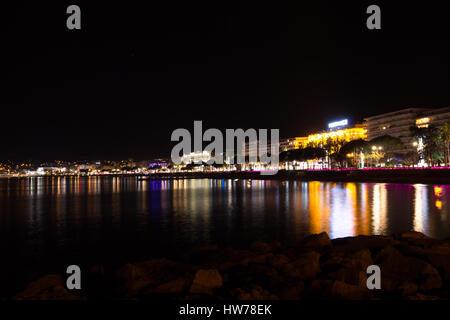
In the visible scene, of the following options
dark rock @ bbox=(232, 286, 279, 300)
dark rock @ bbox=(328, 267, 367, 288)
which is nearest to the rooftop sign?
dark rock @ bbox=(328, 267, 367, 288)

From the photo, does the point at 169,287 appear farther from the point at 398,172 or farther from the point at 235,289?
the point at 398,172

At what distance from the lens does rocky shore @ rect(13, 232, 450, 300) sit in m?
7.55

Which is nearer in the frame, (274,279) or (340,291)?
(340,291)

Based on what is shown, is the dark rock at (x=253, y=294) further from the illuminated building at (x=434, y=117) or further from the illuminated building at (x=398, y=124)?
the illuminated building at (x=398, y=124)

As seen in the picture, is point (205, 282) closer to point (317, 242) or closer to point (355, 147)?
point (317, 242)

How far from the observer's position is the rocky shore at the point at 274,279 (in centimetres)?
755

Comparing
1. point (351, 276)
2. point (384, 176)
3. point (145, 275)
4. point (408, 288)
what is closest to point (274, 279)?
point (351, 276)

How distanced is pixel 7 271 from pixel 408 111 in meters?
134

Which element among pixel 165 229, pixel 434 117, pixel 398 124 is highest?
pixel 434 117

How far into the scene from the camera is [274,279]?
8172mm

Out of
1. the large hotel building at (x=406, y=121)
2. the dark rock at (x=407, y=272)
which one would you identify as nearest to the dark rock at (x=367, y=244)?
the dark rock at (x=407, y=272)

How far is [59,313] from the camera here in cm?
619

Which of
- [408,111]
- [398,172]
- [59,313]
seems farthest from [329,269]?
[408,111]

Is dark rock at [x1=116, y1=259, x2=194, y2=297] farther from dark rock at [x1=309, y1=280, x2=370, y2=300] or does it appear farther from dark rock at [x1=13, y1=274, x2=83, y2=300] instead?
dark rock at [x1=309, y1=280, x2=370, y2=300]
